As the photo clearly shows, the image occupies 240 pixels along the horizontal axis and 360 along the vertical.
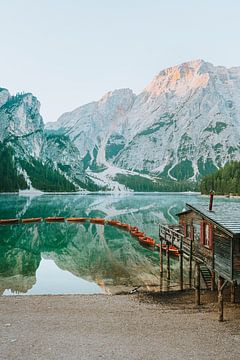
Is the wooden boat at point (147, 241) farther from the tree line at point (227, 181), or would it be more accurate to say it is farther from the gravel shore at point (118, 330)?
the tree line at point (227, 181)

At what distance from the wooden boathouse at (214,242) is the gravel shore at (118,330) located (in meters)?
1.89

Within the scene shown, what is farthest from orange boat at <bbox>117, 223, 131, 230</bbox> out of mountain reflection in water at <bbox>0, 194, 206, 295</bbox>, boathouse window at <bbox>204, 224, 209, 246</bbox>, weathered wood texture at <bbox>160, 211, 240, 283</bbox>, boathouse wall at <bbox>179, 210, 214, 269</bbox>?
boathouse window at <bbox>204, 224, 209, 246</bbox>

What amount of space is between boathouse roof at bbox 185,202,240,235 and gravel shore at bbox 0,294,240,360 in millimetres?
5267

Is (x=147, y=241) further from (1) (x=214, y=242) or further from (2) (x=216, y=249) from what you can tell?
(2) (x=216, y=249)

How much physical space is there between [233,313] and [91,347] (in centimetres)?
966

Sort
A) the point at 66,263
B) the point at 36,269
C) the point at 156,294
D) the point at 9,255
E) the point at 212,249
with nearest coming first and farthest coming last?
the point at 212,249
the point at 156,294
the point at 36,269
the point at 66,263
the point at 9,255

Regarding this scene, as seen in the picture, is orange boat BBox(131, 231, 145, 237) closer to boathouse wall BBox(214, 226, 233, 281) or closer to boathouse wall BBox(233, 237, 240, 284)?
boathouse wall BBox(214, 226, 233, 281)

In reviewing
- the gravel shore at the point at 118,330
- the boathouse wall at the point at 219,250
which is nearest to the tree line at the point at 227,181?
the boathouse wall at the point at 219,250

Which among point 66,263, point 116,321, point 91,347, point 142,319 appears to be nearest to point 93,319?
point 116,321

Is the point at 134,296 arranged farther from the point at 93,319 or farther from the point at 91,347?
the point at 91,347

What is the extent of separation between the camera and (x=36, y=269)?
46.8m

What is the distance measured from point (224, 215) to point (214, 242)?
6.46 feet

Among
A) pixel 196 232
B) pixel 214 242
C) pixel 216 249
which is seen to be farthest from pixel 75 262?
pixel 216 249

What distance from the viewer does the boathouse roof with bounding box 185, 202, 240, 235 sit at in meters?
23.3
